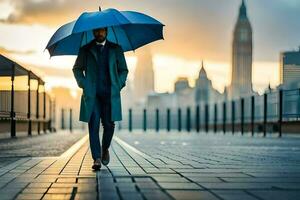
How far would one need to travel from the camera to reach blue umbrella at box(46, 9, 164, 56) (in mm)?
7992

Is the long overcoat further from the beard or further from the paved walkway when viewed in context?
the paved walkway

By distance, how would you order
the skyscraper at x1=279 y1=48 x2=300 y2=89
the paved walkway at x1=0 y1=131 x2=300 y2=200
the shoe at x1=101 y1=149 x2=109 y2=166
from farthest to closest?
the skyscraper at x1=279 y1=48 x2=300 y2=89 < the shoe at x1=101 y1=149 x2=109 y2=166 < the paved walkway at x1=0 y1=131 x2=300 y2=200

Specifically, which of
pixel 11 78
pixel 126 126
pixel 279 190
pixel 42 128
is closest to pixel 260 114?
pixel 42 128

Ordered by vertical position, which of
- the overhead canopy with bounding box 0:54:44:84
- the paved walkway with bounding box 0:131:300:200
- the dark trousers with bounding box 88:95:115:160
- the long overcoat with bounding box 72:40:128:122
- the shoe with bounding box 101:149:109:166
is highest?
the overhead canopy with bounding box 0:54:44:84

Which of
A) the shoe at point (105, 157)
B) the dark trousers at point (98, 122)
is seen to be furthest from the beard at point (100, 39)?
the shoe at point (105, 157)

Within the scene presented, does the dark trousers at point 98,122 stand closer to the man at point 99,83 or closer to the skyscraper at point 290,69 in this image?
the man at point 99,83

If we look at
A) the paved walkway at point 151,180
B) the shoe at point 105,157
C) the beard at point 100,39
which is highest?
the beard at point 100,39

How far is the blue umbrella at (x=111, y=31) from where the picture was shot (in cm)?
799

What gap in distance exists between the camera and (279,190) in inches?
238

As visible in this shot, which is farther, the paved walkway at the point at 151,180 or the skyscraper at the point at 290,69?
the skyscraper at the point at 290,69

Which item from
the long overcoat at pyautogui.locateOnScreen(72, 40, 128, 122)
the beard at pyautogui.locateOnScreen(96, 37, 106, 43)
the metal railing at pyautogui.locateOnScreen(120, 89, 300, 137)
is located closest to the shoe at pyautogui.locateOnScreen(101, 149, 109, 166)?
the long overcoat at pyautogui.locateOnScreen(72, 40, 128, 122)

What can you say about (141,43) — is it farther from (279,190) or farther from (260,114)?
(260,114)

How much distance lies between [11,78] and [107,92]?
36.0 feet

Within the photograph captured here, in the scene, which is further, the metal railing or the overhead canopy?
the metal railing
